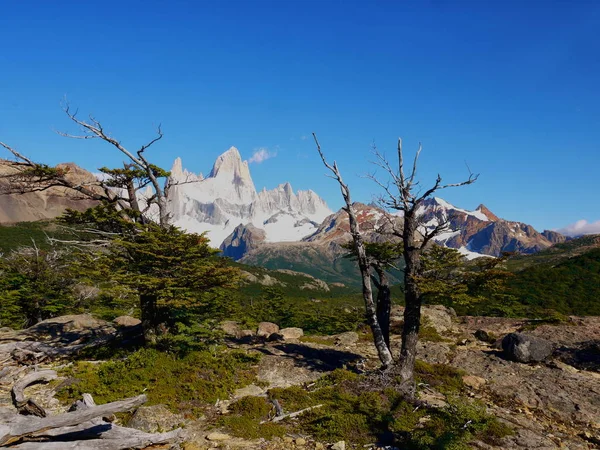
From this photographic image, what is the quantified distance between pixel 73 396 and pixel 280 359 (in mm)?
9701

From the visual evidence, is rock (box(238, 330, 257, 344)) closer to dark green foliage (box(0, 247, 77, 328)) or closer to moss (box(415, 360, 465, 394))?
moss (box(415, 360, 465, 394))

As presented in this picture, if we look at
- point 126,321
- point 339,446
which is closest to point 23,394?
point 339,446

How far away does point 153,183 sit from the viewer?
59.1 feet

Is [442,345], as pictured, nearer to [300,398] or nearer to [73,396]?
[300,398]

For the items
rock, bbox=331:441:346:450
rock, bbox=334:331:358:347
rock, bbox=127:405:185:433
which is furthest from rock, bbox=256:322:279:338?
rock, bbox=331:441:346:450

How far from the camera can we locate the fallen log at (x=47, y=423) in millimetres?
7824

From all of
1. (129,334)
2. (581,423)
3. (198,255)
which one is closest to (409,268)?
(581,423)

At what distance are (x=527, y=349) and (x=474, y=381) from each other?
4.88m

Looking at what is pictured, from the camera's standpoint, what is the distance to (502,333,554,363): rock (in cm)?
1942

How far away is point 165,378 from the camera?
1427 centimetres

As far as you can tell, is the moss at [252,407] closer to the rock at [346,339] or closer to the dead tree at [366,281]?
the dead tree at [366,281]

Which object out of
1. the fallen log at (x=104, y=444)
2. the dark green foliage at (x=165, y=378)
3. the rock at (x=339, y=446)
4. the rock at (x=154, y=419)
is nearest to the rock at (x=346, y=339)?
the dark green foliage at (x=165, y=378)

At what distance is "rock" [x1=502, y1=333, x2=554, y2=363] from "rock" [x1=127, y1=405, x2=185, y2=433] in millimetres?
18115

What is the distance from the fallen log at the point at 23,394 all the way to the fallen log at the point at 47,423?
1.85m
